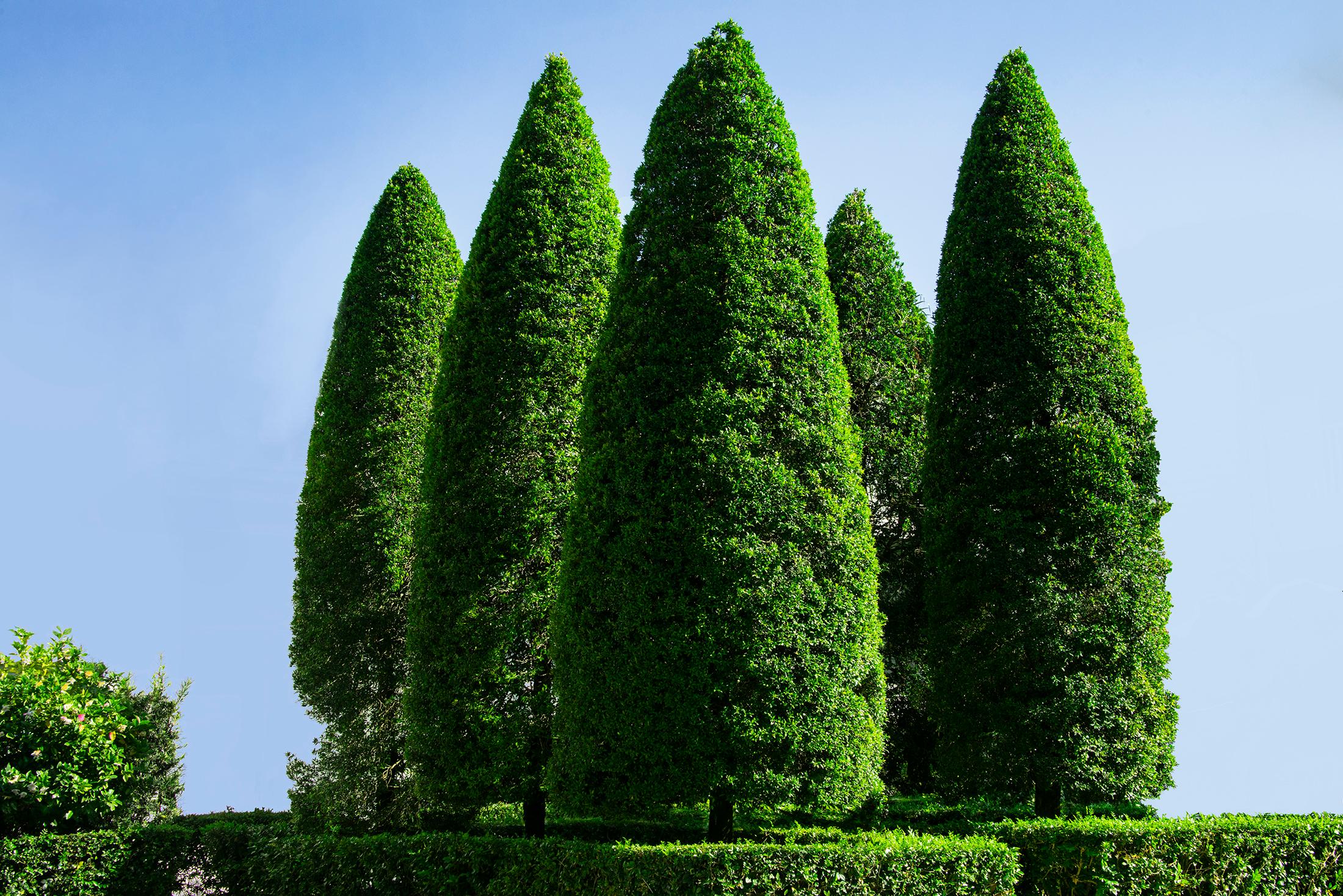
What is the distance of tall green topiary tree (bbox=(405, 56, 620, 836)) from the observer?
42.5ft

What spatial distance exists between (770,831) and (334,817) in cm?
774

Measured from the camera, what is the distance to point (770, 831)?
11.1 metres

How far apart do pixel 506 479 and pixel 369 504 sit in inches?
173

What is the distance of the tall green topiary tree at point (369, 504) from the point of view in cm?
1573

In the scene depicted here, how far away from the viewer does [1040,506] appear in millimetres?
13039

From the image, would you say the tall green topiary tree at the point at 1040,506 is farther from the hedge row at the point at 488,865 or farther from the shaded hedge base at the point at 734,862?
the hedge row at the point at 488,865

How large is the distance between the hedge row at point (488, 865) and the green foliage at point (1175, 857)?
1.17m

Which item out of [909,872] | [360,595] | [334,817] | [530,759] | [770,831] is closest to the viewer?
[909,872]

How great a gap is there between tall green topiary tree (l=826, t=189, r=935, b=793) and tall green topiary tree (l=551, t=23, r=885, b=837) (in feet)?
Answer: 16.4

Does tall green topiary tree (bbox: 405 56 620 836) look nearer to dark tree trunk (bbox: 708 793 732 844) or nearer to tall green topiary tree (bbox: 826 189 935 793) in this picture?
dark tree trunk (bbox: 708 793 732 844)

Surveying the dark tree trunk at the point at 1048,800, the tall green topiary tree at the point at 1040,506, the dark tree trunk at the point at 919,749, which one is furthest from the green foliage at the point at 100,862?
the dark tree trunk at the point at 1048,800

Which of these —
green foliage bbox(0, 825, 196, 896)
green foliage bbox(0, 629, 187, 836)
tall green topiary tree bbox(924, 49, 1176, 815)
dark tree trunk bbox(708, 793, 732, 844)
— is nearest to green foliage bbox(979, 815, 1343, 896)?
tall green topiary tree bbox(924, 49, 1176, 815)

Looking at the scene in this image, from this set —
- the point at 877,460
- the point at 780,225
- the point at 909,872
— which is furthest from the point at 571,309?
the point at 909,872

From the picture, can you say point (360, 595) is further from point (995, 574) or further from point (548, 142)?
point (995, 574)
